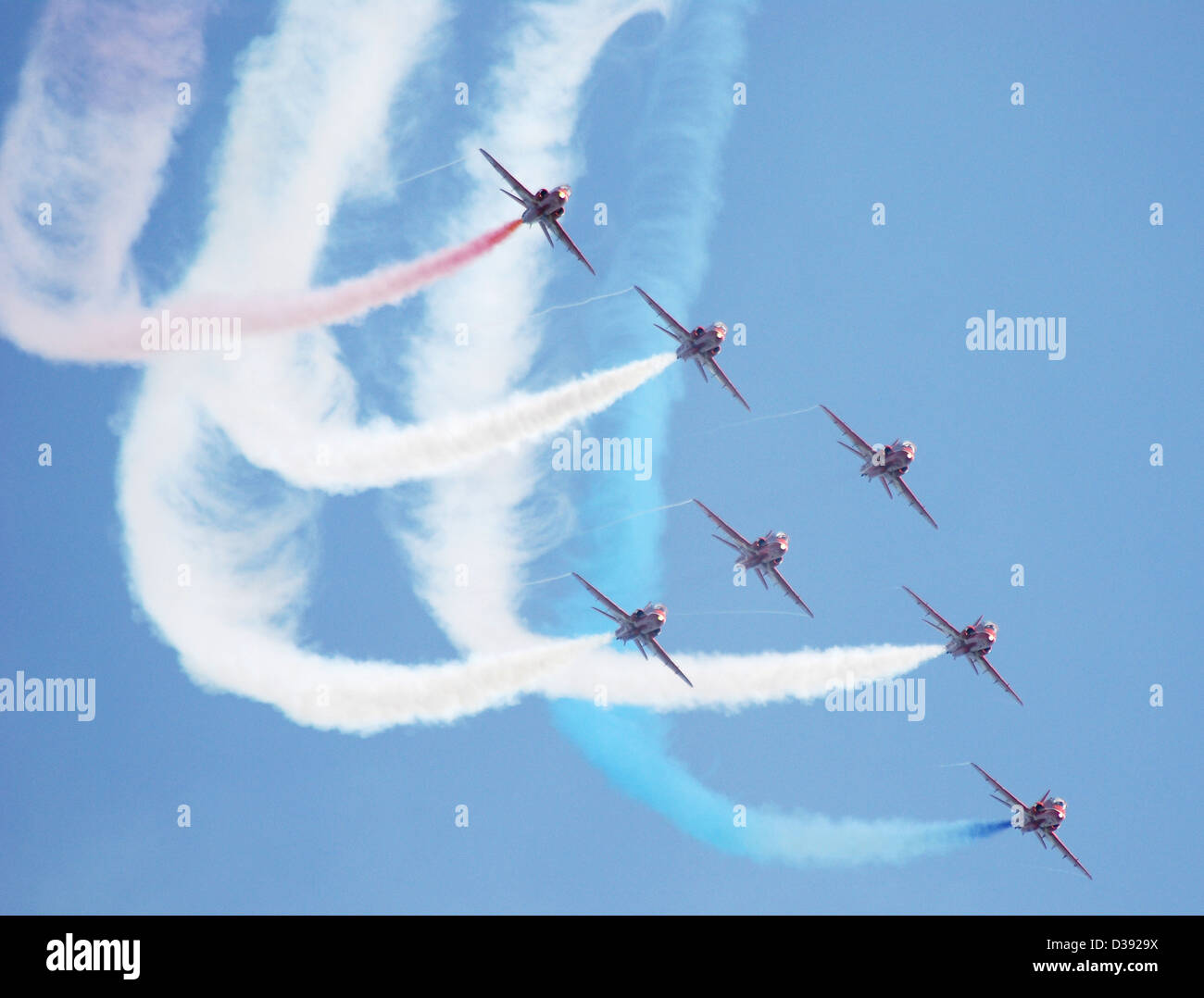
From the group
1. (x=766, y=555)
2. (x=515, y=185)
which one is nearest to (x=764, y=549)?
(x=766, y=555)

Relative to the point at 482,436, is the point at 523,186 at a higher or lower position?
higher

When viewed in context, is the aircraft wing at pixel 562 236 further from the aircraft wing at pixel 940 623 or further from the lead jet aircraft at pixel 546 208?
the aircraft wing at pixel 940 623

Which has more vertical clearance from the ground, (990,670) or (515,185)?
(515,185)

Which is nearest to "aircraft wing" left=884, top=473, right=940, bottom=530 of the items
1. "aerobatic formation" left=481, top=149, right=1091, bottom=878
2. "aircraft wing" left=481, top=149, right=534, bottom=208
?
"aerobatic formation" left=481, top=149, right=1091, bottom=878

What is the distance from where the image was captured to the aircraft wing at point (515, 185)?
6210 centimetres

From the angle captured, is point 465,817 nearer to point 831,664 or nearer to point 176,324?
point 831,664

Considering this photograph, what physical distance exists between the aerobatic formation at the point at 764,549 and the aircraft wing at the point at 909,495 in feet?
0.11

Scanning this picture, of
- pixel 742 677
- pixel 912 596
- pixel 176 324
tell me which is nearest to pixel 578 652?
pixel 742 677

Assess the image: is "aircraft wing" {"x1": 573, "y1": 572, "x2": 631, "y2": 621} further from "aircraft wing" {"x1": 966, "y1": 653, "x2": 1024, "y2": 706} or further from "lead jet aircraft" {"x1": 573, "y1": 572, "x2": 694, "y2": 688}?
"aircraft wing" {"x1": 966, "y1": 653, "x2": 1024, "y2": 706}

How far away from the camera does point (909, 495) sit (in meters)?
68.9

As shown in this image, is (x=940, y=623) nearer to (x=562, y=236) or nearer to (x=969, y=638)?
(x=969, y=638)

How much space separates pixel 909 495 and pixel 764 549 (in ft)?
19.2

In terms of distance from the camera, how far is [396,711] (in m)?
66.2
